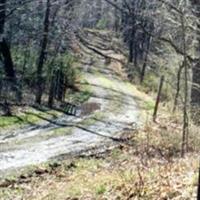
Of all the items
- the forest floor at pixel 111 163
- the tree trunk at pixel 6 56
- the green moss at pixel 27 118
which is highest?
the tree trunk at pixel 6 56

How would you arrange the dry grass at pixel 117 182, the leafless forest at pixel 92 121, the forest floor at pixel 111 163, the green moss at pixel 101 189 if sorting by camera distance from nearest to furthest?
the dry grass at pixel 117 182
the forest floor at pixel 111 163
the green moss at pixel 101 189
the leafless forest at pixel 92 121

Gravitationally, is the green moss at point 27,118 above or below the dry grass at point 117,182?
below

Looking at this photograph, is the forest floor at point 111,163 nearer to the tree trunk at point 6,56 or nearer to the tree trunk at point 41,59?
the tree trunk at point 41,59

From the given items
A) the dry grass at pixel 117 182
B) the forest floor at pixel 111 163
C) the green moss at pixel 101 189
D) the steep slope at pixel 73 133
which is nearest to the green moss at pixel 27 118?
the steep slope at pixel 73 133

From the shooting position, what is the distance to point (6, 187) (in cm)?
1211

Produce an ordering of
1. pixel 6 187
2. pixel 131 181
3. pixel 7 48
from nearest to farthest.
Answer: pixel 131 181
pixel 6 187
pixel 7 48

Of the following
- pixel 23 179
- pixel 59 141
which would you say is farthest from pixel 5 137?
pixel 23 179

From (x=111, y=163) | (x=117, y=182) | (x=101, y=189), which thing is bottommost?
(x=111, y=163)

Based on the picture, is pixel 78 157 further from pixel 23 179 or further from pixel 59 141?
pixel 23 179

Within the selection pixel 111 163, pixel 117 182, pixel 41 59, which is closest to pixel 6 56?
pixel 41 59

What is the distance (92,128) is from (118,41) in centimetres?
5823

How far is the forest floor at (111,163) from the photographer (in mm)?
9055

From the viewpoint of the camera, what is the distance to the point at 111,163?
607 inches

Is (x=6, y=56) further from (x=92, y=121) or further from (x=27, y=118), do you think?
(x=27, y=118)
